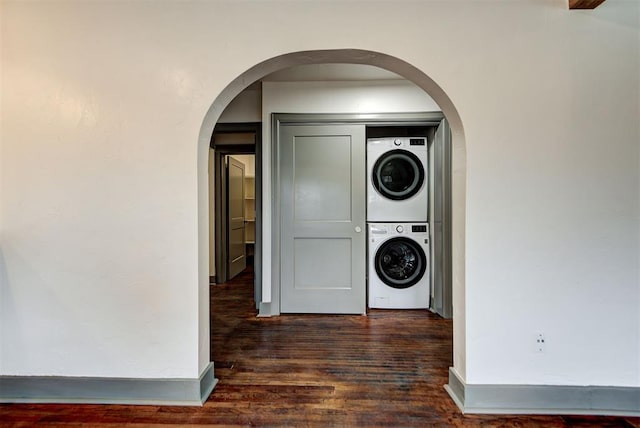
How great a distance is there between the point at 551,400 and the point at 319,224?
2.09m

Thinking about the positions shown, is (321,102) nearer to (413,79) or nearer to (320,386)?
(413,79)

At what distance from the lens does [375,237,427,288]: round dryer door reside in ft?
10.1

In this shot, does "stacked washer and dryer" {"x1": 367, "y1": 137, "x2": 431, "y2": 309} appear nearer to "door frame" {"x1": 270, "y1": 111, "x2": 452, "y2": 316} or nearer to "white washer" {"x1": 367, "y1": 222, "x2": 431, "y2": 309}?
"white washer" {"x1": 367, "y1": 222, "x2": 431, "y2": 309}

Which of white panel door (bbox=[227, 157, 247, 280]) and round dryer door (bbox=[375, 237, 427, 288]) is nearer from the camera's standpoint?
round dryer door (bbox=[375, 237, 427, 288])

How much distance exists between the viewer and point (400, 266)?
123 inches

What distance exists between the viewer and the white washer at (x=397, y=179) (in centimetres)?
308

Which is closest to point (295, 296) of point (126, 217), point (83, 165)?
point (126, 217)

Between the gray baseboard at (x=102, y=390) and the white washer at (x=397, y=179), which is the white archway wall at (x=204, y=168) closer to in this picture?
the gray baseboard at (x=102, y=390)

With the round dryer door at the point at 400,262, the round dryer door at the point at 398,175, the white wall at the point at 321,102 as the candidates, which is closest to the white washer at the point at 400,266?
the round dryer door at the point at 400,262

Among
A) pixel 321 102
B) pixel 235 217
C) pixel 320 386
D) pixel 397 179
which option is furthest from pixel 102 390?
pixel 235 217

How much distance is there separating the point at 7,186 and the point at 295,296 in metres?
2.26

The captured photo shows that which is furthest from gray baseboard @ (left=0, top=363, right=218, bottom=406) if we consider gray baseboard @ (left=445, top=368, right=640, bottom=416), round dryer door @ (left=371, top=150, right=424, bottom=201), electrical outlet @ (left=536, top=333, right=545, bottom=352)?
round dryer door @ (left=371, top=150, right=424, bottom=201)

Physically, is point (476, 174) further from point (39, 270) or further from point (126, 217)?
point (39, 270)

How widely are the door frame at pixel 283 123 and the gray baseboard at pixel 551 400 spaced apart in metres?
1.38
